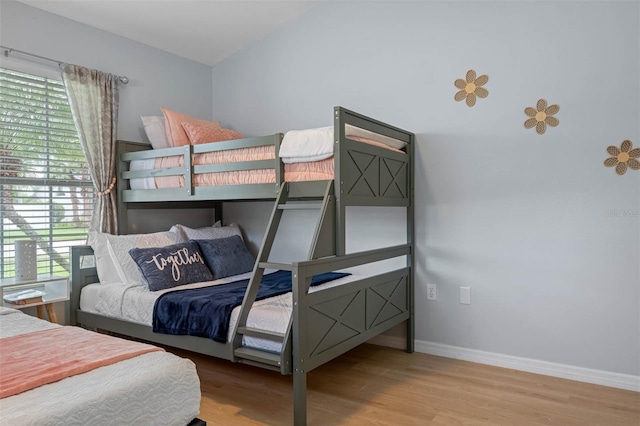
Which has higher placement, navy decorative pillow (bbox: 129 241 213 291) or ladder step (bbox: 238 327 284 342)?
navy decorative pillow (bbox: 129 241 213 291)

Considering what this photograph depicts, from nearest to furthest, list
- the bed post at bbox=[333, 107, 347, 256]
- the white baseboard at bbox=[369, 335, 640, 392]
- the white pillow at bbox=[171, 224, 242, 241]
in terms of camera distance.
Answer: the bed post at bbox=[333, 107, 347, 256]
the white baseboard at bbox=[369, 335, 640, 392]
the white pillow at bbox=[171, 224, 242, 241]

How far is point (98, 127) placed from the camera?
3451mm

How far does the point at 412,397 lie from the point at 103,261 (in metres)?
2.29

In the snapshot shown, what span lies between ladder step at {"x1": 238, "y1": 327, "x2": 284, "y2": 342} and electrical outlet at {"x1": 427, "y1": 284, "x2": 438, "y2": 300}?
56.9 inches

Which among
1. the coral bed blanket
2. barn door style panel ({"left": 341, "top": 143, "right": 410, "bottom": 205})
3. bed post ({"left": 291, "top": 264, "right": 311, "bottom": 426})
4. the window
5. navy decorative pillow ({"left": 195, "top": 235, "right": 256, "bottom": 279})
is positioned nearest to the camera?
the coral bed blanket

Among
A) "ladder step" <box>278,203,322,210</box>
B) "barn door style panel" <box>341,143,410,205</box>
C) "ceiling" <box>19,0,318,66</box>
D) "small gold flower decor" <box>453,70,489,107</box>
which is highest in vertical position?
"ceiling" <box>19,0,318,66</box>

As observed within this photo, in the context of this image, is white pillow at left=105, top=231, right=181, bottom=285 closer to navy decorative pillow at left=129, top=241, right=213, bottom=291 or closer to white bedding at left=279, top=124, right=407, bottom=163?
navy decorative pillow at left=129, top=241, right=213, bottom=291

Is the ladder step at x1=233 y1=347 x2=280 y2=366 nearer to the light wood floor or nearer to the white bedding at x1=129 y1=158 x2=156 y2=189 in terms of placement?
the light wood floor

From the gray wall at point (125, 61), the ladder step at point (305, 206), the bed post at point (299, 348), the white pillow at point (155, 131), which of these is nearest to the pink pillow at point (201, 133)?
the white pillow at point (155, 131)

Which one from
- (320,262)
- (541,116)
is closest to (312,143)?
(320,262)

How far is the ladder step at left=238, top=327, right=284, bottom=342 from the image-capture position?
226cm

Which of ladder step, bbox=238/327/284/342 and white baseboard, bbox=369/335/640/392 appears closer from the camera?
ladder step, bbox=238/327/284/342

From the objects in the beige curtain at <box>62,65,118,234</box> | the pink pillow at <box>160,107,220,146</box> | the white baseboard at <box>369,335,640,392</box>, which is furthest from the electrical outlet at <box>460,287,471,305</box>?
the beige curtain at <box>62,65,118,234</box>

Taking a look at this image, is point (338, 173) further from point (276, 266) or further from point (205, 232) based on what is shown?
point (205, 232)
